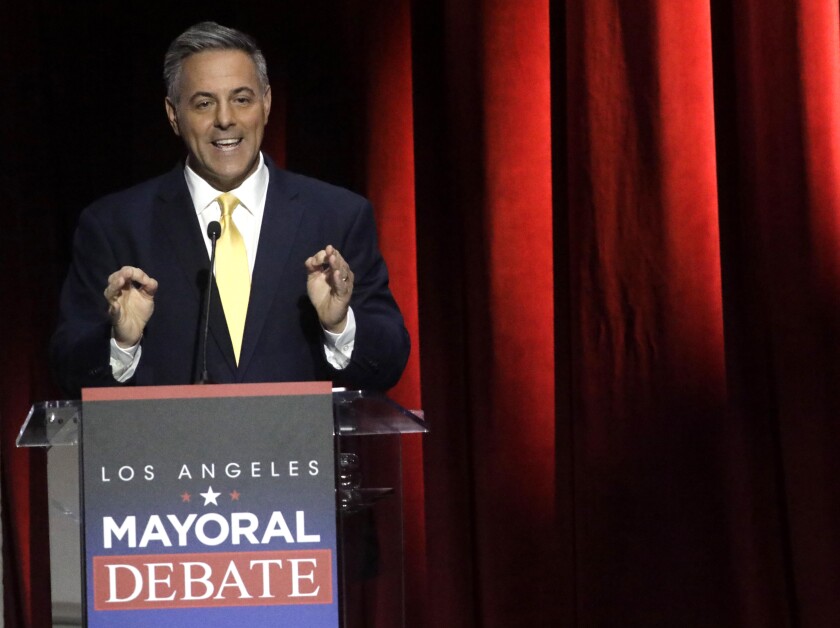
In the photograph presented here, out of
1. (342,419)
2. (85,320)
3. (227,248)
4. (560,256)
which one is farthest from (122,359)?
(560,256)

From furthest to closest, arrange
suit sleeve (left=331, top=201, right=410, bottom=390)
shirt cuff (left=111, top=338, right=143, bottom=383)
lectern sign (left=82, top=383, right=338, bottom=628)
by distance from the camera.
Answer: suit sleeve (left=331, top=201, right=410, bottom=390) < shirt cuff (left=111, top=338, right=143, bottom=383) < lectern sign (left=82, top=383, right=338, bottom=628)

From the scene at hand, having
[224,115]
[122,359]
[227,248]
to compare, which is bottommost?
[122,359]

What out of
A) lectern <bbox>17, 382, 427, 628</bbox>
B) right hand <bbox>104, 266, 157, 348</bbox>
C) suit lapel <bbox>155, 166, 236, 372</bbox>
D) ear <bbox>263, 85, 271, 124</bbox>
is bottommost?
lectern <bbox>17, 382, 427, 628</bbox>

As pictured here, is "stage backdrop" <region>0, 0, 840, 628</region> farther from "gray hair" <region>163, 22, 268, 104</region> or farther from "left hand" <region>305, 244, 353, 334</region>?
"left hand" <region>305, 244, 353, 334</region>

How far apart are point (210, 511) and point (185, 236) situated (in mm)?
1099

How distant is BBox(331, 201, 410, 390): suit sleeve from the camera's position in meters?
2.18

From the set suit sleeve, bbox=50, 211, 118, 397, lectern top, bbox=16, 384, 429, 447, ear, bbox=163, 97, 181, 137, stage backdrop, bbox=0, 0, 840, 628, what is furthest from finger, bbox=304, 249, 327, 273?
stage backdrop, bbox=0, 0, 840, 628

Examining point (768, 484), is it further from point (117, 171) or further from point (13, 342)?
point (13, 342)

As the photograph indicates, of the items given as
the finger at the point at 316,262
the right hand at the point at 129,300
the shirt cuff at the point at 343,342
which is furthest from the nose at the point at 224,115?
the finger at the point at 316,262

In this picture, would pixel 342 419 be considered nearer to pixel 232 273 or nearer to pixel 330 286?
pixel 330 286

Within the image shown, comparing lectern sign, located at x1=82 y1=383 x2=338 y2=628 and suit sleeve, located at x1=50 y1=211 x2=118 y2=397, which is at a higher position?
suit sleeve, located at x1=50 y1=211 x2=118 y2=397

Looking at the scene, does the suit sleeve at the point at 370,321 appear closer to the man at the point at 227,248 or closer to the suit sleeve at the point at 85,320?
the man at the point at 227,248

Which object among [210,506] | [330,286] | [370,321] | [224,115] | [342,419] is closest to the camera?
[210,506]

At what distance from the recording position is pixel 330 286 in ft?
5.98
